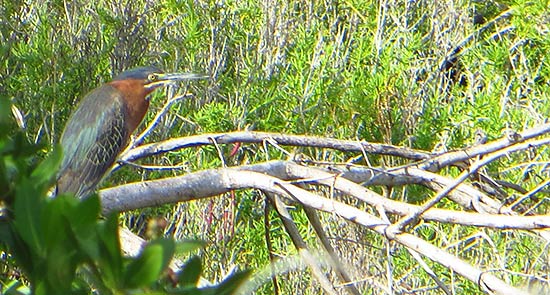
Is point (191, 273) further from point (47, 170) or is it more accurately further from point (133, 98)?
point (133, 98)

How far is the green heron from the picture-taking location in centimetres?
467

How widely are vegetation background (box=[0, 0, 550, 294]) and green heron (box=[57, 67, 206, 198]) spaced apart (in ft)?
0.53

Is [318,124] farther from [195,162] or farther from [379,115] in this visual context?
[195,162]

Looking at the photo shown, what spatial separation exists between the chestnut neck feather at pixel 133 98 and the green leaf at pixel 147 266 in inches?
156

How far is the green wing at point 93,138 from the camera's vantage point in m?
4.64

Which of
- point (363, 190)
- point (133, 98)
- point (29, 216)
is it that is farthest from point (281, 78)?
point (29, 216)

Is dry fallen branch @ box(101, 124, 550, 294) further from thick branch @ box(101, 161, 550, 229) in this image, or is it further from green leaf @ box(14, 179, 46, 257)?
green leaf @ box(14, 179, 46, 257)

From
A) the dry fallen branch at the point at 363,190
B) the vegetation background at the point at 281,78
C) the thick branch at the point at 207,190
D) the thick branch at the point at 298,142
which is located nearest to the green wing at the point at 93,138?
the vegetation background at the point at 281,78

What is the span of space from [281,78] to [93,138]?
1.16m

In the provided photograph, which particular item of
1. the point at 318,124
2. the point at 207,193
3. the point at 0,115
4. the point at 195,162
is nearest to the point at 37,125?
the point at 195,162

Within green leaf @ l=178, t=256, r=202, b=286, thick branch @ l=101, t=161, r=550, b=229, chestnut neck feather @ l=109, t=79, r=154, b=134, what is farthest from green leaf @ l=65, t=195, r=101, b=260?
chestnut neck feather @ l=109, t=79, r=154, b=134

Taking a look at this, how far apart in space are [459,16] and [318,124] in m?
1.84

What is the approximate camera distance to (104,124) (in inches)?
193

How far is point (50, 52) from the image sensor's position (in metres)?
5.13
